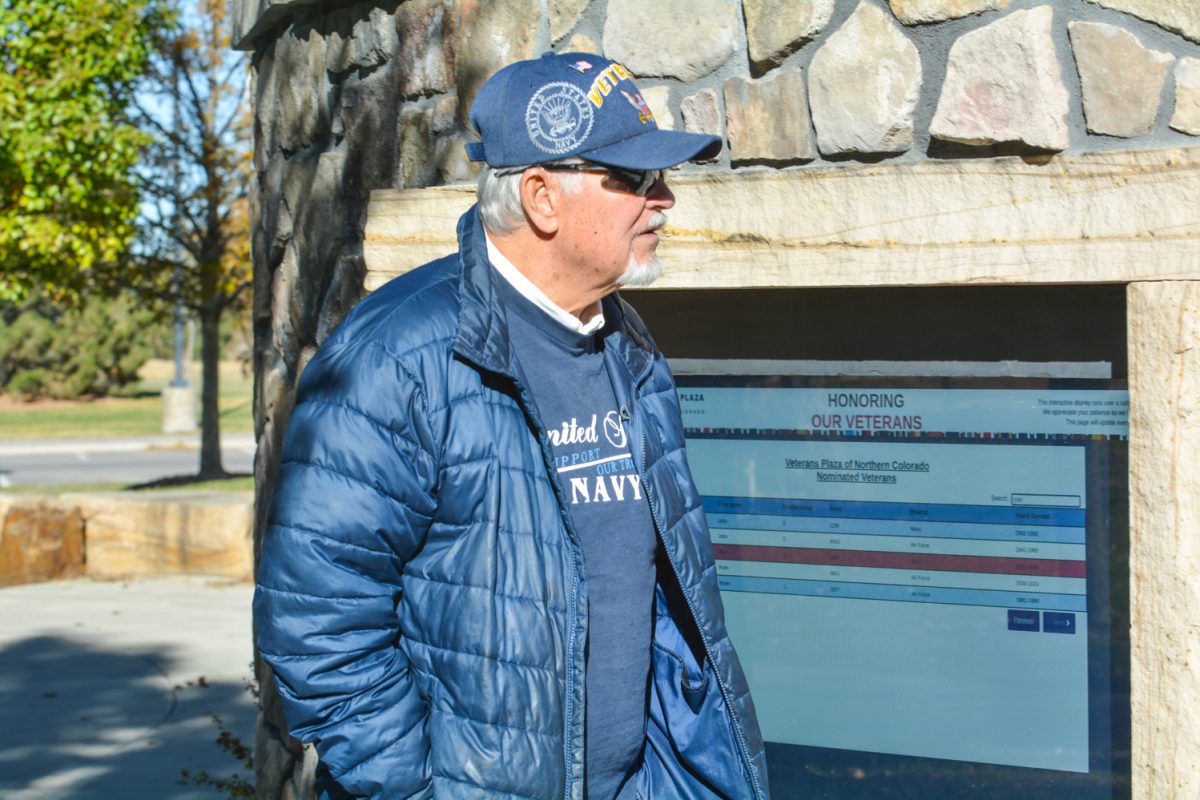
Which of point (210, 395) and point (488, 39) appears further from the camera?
point (210, 395)

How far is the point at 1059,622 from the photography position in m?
2.90

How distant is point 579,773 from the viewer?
2.04m

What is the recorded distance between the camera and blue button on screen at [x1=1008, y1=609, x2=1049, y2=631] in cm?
292

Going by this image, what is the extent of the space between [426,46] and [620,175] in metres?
1.26

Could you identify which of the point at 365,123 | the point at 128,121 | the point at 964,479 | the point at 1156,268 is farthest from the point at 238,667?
the point at 128,121

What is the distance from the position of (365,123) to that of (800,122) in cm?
116

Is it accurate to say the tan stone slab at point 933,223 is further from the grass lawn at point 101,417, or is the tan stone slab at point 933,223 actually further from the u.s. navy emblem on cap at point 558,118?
the grass lawn at point 101,417

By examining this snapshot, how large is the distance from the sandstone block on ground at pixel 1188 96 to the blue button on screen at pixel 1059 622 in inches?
40.0

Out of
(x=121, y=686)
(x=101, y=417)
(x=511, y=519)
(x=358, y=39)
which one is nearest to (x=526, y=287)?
(x=511, y=519)

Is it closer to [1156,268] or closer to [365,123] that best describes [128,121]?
[365,123]

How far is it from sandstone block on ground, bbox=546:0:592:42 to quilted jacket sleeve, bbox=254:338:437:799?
1.30 m

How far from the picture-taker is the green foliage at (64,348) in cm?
3069

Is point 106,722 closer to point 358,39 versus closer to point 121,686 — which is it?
point 121,686

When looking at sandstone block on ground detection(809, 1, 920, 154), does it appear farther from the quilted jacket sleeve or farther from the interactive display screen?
the quilted jacket sleeve
